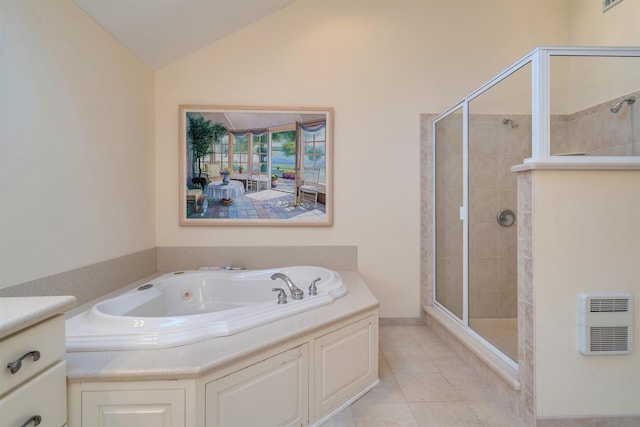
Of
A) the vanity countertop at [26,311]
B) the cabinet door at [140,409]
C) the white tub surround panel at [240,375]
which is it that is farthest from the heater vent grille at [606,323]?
the vanity countertop at [26,311]

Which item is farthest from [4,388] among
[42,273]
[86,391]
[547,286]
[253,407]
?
[547,286]

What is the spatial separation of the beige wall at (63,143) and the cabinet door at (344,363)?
4.92 feet

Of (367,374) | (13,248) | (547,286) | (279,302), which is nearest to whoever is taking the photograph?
(13,248)

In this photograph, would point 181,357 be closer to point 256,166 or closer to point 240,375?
point 240,375

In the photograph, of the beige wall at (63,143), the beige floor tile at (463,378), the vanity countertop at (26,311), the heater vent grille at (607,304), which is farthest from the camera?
the beige floor tile at (463,378)

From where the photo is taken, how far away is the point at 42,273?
64.1 inches

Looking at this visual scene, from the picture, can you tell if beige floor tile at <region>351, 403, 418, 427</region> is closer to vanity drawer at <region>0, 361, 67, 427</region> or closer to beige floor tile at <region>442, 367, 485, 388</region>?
beige floor tile at <region>442, 367, 485, 388</region>

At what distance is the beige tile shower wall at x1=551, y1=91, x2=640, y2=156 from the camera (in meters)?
2.30

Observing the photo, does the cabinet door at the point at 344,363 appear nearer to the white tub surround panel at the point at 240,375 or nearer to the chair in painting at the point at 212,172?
the white tub surround panel at the point at 240,375

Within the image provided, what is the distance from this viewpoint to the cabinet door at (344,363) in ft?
5.41

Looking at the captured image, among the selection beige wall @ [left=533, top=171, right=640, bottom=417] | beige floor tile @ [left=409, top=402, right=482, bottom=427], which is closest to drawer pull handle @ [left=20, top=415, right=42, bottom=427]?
beige floor tile @ [left=409, top=402, right=482, bottom=427]

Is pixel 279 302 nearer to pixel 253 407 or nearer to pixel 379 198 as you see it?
pixel 253 407

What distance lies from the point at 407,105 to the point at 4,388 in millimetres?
3107

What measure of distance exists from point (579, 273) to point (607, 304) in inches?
7.5
